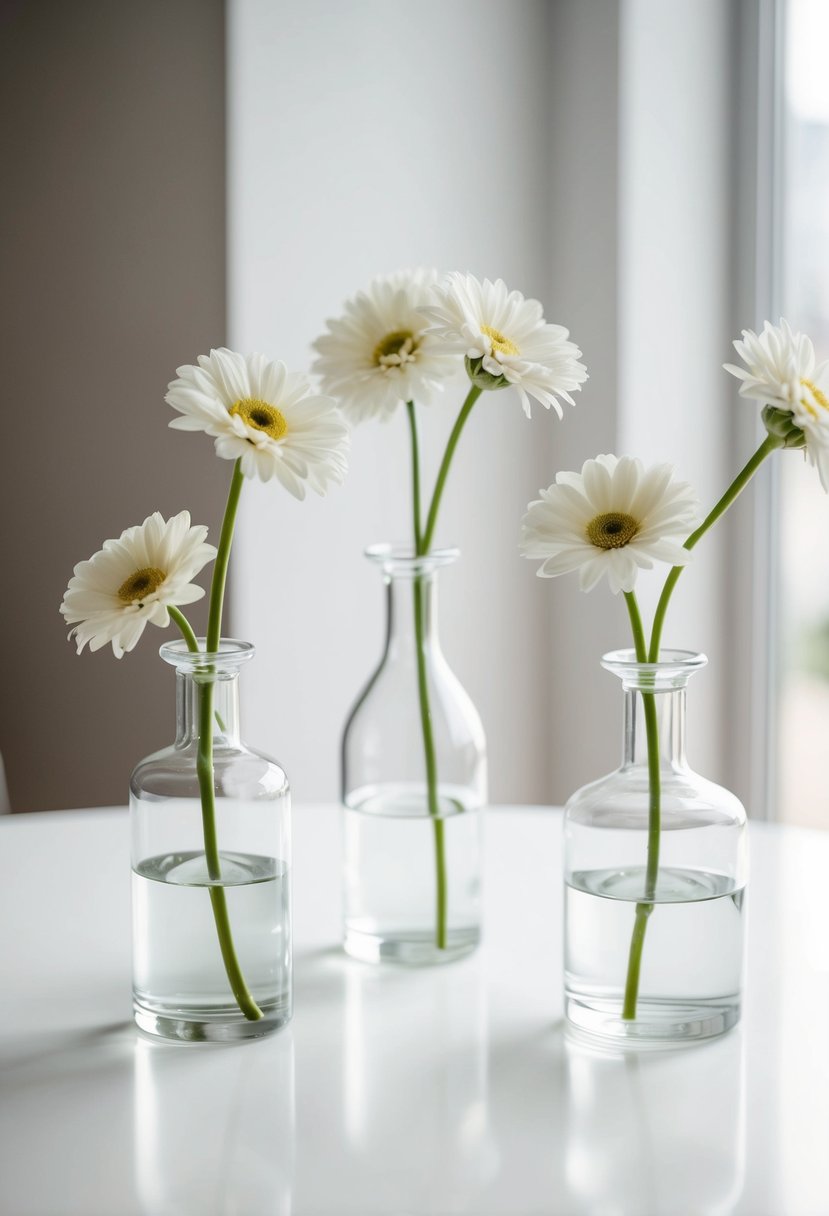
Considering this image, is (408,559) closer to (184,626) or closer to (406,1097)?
(184,626)

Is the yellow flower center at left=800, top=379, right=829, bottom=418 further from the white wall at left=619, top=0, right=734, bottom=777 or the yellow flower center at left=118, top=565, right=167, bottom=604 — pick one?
the white wall at left=619, top=0, right=734, bottom=777

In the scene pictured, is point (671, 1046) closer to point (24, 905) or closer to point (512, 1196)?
point (512, 1196)

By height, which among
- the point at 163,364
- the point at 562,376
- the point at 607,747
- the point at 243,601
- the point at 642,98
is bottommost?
the point at 607,747

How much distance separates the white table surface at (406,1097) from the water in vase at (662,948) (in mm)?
21

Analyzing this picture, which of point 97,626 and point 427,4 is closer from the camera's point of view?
point 97,626

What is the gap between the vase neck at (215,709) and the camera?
765mm

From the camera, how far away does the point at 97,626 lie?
0.71m

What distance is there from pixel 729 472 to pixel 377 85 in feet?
2.98

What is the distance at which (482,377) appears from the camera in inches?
31.2

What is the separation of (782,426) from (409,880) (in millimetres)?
413

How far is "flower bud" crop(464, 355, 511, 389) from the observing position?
0.78 metres

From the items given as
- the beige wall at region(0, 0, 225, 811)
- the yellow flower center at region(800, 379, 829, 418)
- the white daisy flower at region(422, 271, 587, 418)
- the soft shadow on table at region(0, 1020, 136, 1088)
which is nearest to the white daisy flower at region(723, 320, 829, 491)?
the yellow flower center at region(800, 379, 829, 418)

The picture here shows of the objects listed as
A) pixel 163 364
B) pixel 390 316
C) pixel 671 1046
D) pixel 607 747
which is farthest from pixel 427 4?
pixel 671 1046

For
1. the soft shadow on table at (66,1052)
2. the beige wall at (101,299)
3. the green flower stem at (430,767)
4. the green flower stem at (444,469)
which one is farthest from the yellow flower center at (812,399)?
the beige wall at (101,299)
